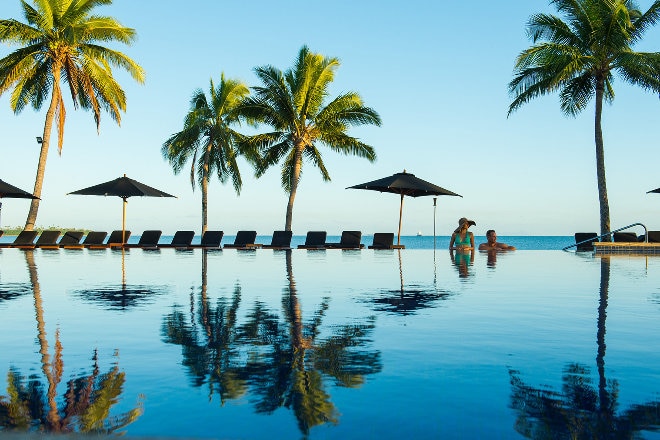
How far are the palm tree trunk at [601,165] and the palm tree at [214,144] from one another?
20.4 metres

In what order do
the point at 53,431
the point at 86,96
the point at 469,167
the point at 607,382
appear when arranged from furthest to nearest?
the point at 469,167 < the point at 86,96 < the point at 607,382 < the point at 53,431

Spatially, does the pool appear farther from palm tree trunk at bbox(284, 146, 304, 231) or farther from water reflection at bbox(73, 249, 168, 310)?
palm tree trunk at bbox(284, 146, 304, 231)

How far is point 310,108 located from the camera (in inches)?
1166

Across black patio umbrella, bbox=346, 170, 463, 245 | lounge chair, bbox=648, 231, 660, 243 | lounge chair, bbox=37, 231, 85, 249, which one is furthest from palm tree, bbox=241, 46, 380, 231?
lounge chair, bbox=648, 231, 660, 243

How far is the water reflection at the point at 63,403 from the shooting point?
2861mm

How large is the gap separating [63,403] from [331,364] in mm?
1648

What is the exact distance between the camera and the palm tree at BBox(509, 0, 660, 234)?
78.5 ft

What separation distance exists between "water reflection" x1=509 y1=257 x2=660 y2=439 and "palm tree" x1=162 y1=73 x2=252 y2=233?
34342mm

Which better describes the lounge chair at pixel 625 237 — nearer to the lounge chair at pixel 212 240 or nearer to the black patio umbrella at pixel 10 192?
the lounge chair at pixel 212 240

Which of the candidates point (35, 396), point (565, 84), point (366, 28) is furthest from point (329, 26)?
point (35, 396)

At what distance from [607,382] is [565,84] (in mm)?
24942

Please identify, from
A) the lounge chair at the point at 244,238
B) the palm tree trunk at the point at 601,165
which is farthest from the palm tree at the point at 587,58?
the lounge chair at the point at 244,238

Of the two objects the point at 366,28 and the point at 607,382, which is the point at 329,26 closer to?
the point at 366,28

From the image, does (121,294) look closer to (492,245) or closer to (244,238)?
(492,245)
